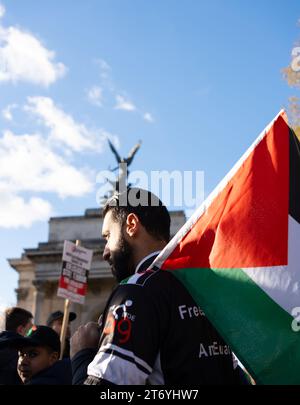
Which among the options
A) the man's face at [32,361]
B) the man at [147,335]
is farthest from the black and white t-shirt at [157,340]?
the man's face at [32,361]

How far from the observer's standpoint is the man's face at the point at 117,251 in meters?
2.64

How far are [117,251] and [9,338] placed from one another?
158 centimetres

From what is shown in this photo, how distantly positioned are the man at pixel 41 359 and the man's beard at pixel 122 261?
1.50 m

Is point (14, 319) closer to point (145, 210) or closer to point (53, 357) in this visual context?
point (53, 357)

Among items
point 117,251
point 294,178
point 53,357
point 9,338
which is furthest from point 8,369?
point 294,178

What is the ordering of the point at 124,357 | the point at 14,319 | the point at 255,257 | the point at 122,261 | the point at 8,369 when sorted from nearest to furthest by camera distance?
the point at 124,357 → the point at 255,257 → the point at 122,261 → the point at 8,369 → the point at 14,319

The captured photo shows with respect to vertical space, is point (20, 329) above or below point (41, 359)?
above

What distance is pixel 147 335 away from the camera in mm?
2236

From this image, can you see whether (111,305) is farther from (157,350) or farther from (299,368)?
(299,368)

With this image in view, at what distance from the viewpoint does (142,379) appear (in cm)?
220

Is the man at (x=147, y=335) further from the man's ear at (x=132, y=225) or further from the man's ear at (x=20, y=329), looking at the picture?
the man's ear at (x=20, y=329)

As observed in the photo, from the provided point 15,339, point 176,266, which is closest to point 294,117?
point 15,339

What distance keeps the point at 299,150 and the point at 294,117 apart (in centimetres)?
809
